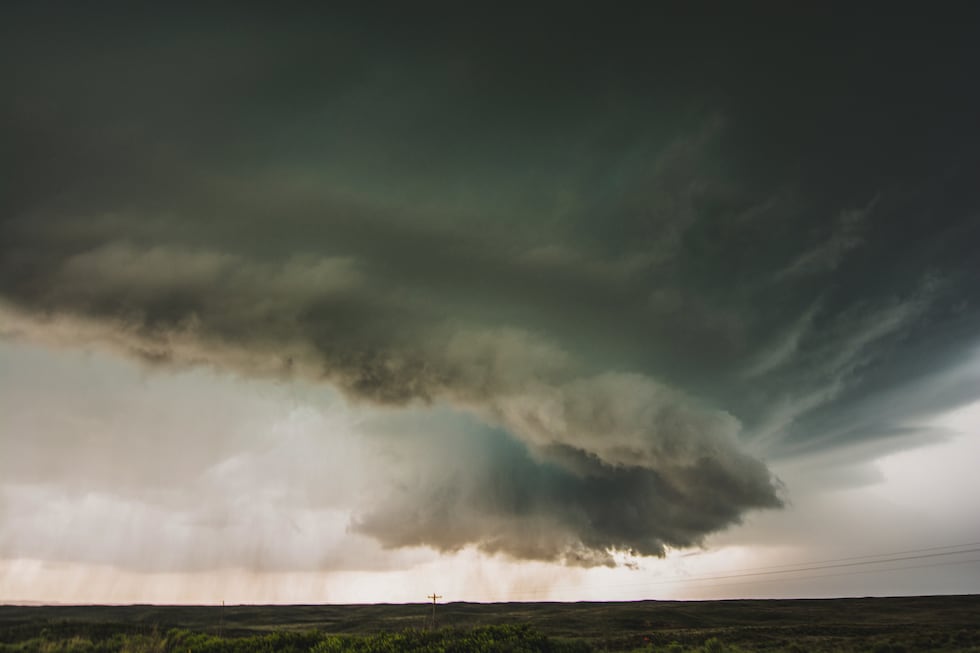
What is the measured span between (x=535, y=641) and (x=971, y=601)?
704 feet

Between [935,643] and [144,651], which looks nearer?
[144,651]

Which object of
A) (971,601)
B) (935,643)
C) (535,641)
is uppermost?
(535,641)

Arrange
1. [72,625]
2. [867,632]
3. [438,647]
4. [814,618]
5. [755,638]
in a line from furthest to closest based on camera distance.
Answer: [814,618]
[867,632]
[755,638]
[72,625]
[438,647]

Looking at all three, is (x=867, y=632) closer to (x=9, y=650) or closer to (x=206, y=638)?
(x=206, y=638)

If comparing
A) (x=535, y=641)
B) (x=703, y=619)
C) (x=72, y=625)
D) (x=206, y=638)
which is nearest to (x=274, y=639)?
(x=206, y=638)

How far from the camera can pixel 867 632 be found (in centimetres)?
8888

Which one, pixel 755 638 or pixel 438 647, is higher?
pixel 438 647

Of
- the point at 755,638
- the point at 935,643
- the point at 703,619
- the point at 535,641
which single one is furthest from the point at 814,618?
the point at 535,641

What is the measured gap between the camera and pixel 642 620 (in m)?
138

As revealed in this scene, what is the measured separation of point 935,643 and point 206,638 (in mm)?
74398

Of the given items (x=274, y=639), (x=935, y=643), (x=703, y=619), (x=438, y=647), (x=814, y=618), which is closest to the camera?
(x=438, y=647)

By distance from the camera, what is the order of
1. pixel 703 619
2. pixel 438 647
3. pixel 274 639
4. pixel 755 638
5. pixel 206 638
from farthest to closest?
1. pixel 703 619
2. pixel 755 638
3. pixel 206 638
4. pixel 274 639
5. pixel 438 647

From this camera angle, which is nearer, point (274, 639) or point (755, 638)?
Result: point (274, 639)

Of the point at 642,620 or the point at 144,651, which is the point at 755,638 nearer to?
the point at 642,620
